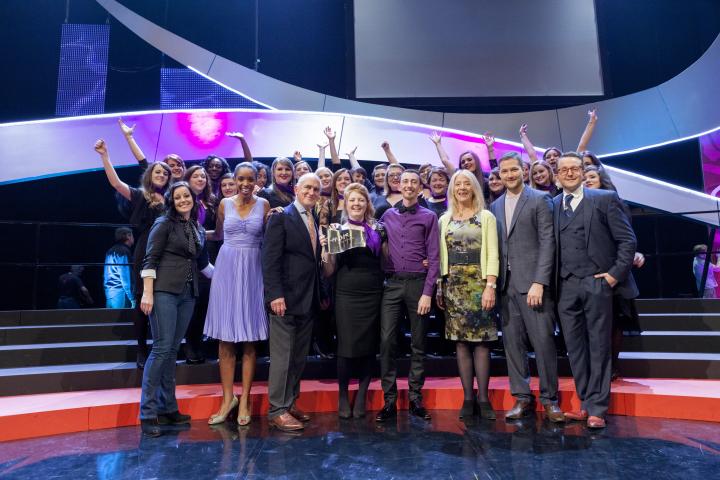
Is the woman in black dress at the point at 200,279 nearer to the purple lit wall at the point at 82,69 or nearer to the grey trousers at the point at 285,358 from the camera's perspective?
the grey trousers at the point at 285,358

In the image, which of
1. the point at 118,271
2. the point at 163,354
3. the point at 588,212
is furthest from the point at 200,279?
the point at 118,271

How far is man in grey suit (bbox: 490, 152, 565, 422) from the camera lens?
2.98 m

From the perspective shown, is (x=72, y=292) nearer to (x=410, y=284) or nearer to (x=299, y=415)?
(x=299, y=415)

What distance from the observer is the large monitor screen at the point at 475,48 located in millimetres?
7223

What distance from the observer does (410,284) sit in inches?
125

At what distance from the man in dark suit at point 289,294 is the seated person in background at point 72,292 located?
13.8 ft

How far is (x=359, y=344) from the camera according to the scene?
316cm

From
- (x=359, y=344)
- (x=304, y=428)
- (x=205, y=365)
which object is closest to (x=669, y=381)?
(x=359, y=344)

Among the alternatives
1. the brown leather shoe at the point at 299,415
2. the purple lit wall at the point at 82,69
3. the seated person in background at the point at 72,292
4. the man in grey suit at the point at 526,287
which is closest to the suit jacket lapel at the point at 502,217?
the man in grey suit at the point at 526,287

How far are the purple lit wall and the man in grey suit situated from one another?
228 inches

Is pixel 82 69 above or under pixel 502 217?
above

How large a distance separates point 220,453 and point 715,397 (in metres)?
2.73

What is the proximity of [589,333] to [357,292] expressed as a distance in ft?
4.41

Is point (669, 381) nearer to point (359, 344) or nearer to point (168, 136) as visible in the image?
point (359, 344)
